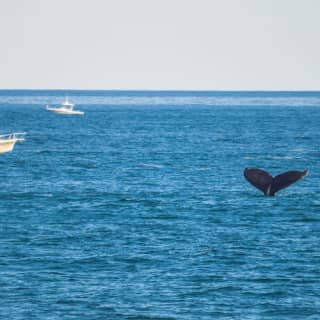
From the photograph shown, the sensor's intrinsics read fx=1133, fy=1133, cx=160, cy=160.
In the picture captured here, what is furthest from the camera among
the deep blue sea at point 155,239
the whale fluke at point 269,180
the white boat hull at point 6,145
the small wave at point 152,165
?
the white boat hull at point 6,145

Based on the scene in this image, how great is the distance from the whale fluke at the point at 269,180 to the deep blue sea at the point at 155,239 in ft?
2.63

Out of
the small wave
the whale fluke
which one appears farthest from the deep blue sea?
the whale fluke

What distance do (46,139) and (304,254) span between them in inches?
3724

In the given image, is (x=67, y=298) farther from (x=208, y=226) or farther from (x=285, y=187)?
(x=285, y=187)

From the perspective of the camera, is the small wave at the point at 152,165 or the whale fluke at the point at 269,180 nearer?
the whale fluke at the point at 269,180

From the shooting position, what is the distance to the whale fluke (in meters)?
72.7

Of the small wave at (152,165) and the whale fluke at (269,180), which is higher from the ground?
the whale fluke at (269,180)

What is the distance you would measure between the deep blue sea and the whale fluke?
0.80 m

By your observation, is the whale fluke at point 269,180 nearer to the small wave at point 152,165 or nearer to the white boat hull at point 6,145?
the small wave at point 152,165

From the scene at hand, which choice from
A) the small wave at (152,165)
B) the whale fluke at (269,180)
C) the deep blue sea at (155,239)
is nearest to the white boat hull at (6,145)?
the deep blue sea at (155,239)

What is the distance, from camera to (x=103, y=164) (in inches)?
4109

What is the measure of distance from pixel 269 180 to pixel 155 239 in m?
19.2

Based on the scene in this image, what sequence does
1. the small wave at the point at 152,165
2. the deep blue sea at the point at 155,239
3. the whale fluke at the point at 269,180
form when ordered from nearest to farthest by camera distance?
the deep blue sea at the point at 155,239, the whale fluke at the point at 269,180, the small wave at the point at 152,165

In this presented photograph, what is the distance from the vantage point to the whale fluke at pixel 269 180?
238 ft
